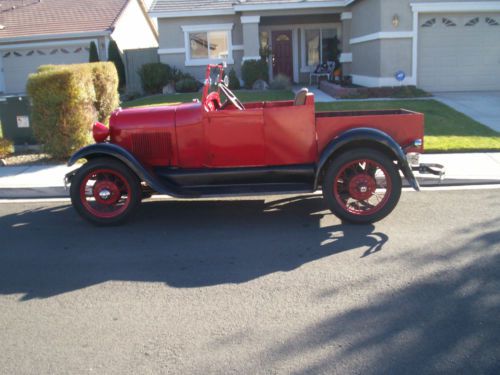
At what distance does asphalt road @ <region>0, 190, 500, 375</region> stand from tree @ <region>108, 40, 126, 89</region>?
17.4 metres

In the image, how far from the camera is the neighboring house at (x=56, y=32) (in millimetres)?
24891

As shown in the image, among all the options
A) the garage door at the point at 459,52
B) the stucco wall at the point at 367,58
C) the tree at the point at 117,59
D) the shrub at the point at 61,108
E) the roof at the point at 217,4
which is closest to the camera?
the shrub at the point at 61,108

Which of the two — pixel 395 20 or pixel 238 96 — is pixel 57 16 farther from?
pixel 395 20

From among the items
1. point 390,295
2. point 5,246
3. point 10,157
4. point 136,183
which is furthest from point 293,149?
point 10,157

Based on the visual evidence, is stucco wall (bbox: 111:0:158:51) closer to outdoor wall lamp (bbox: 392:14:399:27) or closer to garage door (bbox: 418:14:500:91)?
outdoor wall lamp (bbox: 392:14:399:27)

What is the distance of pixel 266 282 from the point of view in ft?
15.3

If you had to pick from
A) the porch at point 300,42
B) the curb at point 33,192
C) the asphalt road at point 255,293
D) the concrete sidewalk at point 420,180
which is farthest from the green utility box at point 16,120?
the porch at point 300,42

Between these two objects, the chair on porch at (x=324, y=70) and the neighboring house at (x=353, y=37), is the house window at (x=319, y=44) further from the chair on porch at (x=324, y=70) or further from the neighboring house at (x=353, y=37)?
the chair on porch at (x=324, y=70)

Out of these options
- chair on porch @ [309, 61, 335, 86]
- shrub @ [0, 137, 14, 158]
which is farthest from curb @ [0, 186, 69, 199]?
chair on porch @ [309, 61, 335, 86]

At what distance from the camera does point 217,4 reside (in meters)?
21.3

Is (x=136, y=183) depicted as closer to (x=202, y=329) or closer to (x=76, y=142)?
(x=202, y=329)

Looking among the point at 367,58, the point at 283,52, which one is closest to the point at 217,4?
the point at 283,52

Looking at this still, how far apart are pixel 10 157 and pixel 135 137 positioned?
5.17 metres

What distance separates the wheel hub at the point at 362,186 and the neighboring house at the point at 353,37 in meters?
11.4
